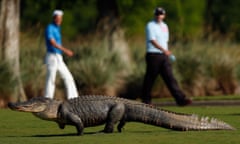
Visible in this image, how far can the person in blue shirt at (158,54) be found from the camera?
19234 millimetres

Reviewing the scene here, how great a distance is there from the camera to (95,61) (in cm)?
2752

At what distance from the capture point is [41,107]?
471 inches

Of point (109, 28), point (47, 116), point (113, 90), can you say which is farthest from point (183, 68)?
point (47, 116)

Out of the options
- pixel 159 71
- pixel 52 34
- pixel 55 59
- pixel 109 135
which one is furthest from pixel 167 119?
pixel 55 59

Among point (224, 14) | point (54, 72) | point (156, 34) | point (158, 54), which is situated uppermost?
point (156, 34)

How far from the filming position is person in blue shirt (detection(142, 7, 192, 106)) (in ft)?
63.1

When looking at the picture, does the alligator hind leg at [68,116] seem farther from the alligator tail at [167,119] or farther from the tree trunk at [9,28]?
the tree trunk at [9,28]

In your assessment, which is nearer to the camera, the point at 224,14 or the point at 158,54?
the point at 158,54

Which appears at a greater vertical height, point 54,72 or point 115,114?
point 115,114

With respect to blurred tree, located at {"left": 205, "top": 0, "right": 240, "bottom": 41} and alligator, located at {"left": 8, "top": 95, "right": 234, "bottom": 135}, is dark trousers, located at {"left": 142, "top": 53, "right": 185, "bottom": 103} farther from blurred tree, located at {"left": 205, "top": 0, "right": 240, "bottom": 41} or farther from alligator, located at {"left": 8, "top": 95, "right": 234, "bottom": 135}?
blurred tree, located at {"left": 205, "top": 0, "right": 240, "bottom": 41}

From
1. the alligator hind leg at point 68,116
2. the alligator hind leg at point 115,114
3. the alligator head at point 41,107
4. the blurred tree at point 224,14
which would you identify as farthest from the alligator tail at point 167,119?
the blurred tree at point 224,14

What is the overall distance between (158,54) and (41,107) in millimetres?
7815

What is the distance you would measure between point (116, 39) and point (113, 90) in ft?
15.6

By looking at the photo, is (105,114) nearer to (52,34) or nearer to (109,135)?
(109,135)
